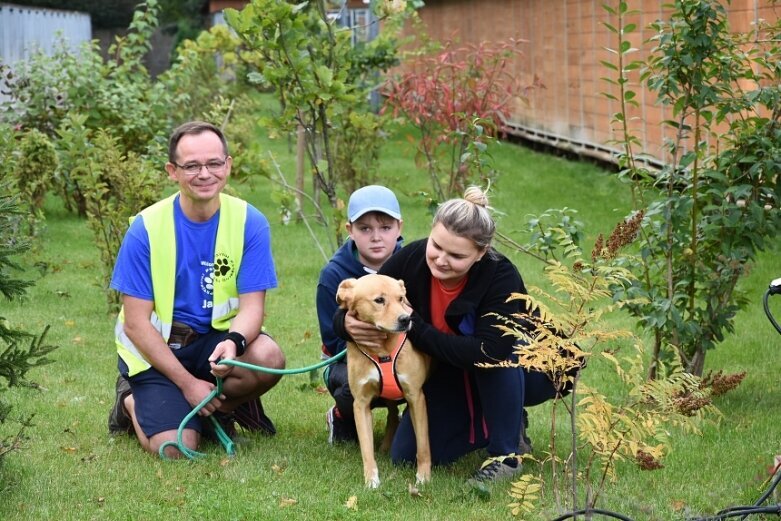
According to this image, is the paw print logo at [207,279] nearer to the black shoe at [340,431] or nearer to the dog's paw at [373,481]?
the black shoe at [340,431]

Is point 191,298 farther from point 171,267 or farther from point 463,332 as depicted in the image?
point 463,332

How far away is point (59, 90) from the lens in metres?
13.7

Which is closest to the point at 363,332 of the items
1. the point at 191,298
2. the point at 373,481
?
the point at 373,481

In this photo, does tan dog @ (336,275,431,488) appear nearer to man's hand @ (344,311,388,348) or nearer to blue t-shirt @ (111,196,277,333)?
man's hand @ (344,311,388,348)

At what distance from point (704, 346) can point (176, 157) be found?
305 centimetres

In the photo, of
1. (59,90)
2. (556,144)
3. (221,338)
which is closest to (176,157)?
→ (221,338)

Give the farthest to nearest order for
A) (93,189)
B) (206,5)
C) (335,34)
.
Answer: (206,5)
(93,189)
(335,34)

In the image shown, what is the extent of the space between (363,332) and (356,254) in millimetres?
702

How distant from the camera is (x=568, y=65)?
59.6ft

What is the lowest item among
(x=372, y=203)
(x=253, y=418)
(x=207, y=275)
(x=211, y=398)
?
(x=253, y=418)

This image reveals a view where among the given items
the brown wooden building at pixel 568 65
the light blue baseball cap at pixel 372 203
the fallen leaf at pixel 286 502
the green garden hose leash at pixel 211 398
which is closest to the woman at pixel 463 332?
the light blue baseball cap at pixel 372 203

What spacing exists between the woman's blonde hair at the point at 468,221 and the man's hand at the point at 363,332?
52 cm

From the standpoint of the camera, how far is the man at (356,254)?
202 inches

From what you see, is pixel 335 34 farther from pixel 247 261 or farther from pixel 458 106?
pixel 458 106
